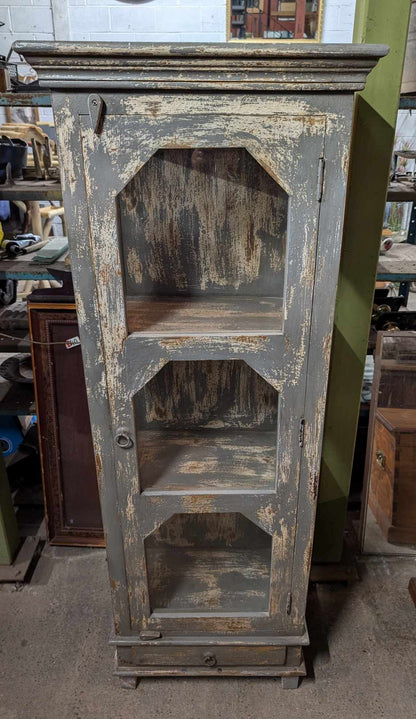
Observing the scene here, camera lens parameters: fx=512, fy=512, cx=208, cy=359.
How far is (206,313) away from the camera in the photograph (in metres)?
1.43

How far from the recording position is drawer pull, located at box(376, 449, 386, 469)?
2232mm

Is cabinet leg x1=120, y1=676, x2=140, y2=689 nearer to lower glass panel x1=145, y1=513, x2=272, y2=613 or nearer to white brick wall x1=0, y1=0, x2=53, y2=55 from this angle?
lower glass panel x1=145, y1=513, x2=272, y2=613

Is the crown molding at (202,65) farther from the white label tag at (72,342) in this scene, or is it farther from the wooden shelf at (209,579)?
the wooden shelf at (209,579)

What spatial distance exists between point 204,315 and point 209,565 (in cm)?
97

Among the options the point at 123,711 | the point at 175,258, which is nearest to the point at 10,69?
the point at 175,258

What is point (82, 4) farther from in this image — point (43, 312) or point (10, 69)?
point (43, 312)

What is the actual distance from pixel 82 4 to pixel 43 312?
6.93 feet

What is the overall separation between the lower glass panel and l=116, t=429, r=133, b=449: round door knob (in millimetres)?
407

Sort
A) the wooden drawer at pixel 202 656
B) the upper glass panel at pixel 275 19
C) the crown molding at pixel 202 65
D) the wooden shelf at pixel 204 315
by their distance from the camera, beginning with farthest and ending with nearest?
the upper glass panel at pixel 275 19, the wooden drawer at pixel 202 656, the wooden shelf at pixel 204 315, the crown molding at pixel 202 65

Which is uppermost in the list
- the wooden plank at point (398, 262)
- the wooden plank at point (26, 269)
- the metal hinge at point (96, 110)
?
the metal hinge at point (96, 110)

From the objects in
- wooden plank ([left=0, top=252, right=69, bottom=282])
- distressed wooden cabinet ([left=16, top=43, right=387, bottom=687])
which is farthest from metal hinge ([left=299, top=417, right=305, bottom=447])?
wooden plank ([left=0, top=252, right=69, bottom=282])

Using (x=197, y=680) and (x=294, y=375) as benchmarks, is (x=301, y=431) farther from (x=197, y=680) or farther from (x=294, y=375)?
(x=197, y=680)

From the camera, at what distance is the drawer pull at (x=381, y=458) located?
2232mm

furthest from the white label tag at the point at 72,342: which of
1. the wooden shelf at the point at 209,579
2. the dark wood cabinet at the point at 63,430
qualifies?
the wooden shelf at the point at 209,579
